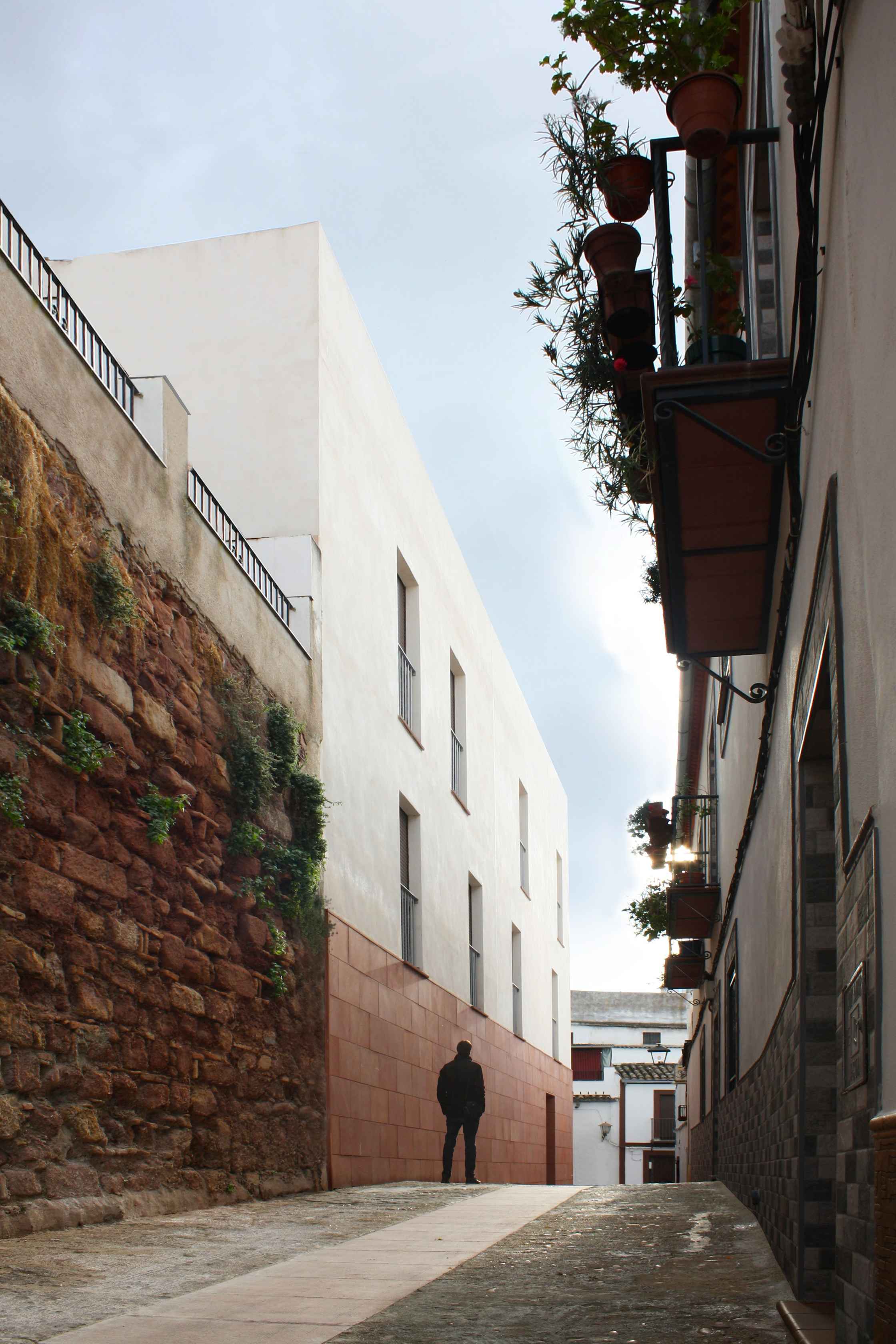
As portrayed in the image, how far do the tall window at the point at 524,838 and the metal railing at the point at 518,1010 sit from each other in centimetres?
165

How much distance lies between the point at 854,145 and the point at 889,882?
1.49 meters

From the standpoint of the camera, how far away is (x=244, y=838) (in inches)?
310

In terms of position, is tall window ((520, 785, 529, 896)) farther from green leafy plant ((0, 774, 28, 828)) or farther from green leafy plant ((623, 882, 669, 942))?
green leafy plant ((0, 774, 28, 828))

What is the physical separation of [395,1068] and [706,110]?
8887mm

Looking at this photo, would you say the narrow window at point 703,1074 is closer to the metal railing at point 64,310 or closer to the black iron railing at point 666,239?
the metal railing at point 64,310

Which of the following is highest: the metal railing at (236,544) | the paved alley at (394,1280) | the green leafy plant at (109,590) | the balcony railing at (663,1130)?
the metal railing at (236,544)

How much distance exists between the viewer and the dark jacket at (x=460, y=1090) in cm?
1172

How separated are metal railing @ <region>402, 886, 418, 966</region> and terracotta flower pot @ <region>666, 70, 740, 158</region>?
9.12m

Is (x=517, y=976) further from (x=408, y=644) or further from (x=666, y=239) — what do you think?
(x=666, y=239)

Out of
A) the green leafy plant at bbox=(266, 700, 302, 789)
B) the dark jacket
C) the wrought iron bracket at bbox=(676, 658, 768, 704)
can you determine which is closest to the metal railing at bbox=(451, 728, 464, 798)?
the dark jacket

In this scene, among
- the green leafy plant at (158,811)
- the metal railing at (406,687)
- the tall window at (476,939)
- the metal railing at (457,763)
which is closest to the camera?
the green leafy plant at (158,811)

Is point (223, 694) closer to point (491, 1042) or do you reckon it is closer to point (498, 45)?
point (498, 45)

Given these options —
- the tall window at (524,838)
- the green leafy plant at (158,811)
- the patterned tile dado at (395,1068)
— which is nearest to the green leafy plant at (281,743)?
the patterned tile dado at (395,1068)

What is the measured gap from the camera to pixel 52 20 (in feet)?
28.2
